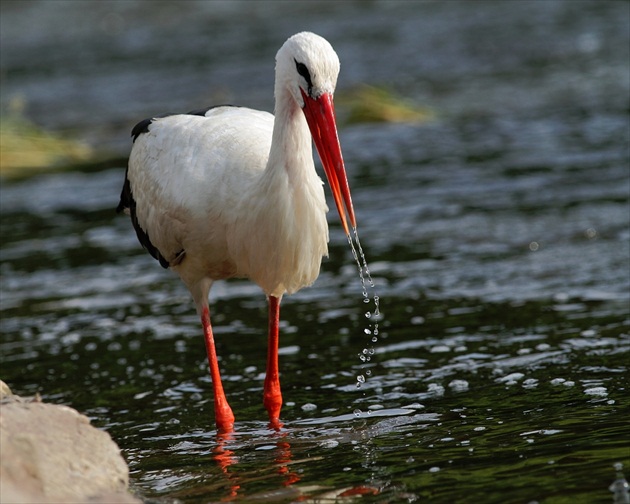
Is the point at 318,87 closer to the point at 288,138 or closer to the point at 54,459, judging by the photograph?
the point at 288,138

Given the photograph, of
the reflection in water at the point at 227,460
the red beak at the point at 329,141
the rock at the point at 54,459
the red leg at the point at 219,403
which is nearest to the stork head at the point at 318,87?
the red beak at the point at 329,141

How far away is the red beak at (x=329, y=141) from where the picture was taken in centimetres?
552

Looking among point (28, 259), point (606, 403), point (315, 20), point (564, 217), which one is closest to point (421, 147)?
point (564, 217)

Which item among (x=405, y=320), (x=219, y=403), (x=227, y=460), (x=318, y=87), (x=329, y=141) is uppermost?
(x=318, y=87)

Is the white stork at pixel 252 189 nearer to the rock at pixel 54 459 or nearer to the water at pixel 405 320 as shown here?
the water at pixel 405 320

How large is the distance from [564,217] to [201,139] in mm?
4655

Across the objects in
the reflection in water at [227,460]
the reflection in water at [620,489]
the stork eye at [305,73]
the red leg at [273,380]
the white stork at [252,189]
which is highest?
the stork eye at [305,73]

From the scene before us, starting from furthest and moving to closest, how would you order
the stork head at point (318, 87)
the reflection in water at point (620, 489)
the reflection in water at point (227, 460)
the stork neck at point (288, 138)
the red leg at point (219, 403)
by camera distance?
the red leg at point (219, 403), the stork neck at point (288, 138), the stork head at point (318, 87), the reflection in water at point (227, 460), the reflection in water at point (620, 489)

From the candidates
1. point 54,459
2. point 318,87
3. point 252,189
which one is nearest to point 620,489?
point 54,459

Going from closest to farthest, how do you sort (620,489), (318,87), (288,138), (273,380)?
1. (620,489)
2. (318,87)
3. (288,138)
4. (273,380)

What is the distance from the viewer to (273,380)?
Answer: 659 centimetres

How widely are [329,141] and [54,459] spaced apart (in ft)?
6.82

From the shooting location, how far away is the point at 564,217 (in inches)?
398

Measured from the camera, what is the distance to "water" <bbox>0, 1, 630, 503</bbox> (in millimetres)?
5156
